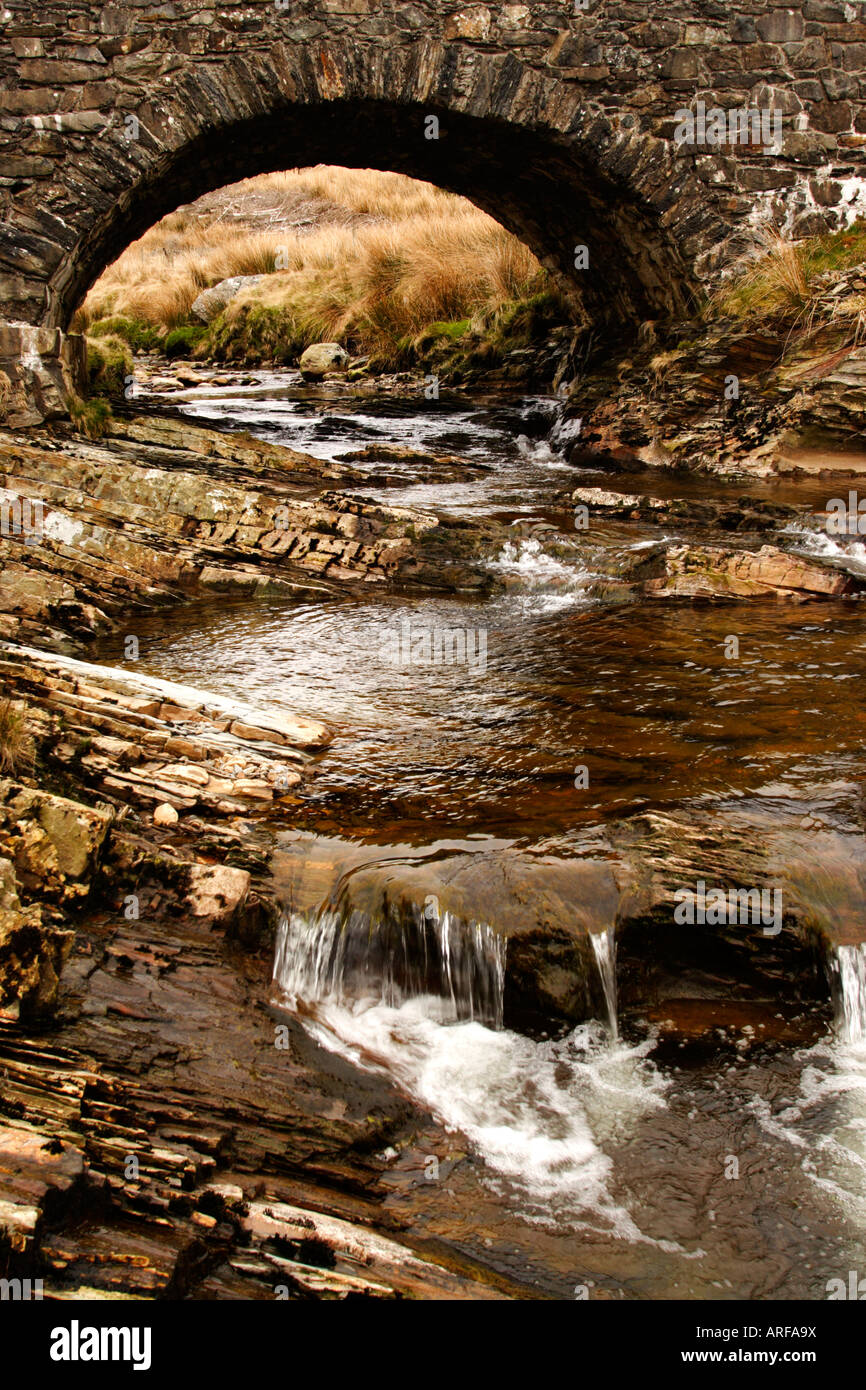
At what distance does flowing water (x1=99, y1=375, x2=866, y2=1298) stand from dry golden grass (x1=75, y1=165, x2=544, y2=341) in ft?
35.6

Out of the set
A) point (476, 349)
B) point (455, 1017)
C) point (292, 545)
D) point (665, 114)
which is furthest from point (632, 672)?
point (476, 349)

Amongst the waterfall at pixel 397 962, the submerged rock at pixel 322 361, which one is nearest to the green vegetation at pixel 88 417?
the waterfall at pixel 397 962

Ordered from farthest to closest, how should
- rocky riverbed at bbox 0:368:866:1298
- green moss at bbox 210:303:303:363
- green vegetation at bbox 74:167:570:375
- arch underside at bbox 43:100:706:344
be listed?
green moss at bbox 210:303:303:363 → green vegetation at bbox 74:167:570:375 → arch underside at bbox 43:100:706:344 → rocky riverbed at bbox 0:368:866:1298

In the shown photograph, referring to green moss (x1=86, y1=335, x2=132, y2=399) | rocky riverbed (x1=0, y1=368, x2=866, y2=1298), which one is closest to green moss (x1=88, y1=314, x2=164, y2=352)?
green moss (x1=86, y1=335, x2=132, y2=399)

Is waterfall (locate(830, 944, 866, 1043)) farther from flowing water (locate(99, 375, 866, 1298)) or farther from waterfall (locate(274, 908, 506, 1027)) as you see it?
waterfall (locate(274, 908, 506, 1027))

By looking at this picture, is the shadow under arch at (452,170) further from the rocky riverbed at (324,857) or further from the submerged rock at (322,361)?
the submerged rock at (322,361)

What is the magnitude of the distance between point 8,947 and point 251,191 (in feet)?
114

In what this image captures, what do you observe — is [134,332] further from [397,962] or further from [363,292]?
A: [397,962]

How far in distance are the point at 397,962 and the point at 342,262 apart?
1794 cm

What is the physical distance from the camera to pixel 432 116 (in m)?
8.79

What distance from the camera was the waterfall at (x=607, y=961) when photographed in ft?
11.0

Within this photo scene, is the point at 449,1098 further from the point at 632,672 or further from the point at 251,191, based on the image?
the point at 251,191

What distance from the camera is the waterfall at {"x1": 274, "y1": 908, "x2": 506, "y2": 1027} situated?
3373 mm

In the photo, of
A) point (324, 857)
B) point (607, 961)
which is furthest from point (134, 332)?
point (607, 961)
